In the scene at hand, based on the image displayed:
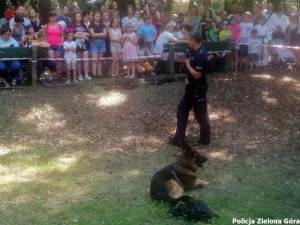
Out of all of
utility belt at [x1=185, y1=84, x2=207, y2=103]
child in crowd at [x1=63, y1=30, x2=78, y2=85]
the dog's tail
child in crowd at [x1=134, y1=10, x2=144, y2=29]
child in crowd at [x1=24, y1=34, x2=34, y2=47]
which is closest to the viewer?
the dog's tail

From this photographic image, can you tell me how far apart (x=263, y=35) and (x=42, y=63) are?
627 cm

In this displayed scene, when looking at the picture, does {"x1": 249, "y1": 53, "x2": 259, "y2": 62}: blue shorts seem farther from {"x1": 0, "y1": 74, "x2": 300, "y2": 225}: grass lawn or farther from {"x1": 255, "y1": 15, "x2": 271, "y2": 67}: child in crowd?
{"x1": 0, "y1": 74, "x2": 300, "y2": 225}: grass lawn

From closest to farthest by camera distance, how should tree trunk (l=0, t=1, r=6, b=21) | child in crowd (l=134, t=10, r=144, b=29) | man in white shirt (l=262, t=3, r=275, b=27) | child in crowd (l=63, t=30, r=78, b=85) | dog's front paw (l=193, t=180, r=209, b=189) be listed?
dog's front paw (l=193, t=180, r=209, b=189)
child in crowd (l=63, t=30, r=78, b=85)
child in crowd (l=134, t=10, r=144, b=29)
man in white shirt (l=262, t=3, r=275, b=27)
tree trunk (l=0, t=1, r=6, b=21)

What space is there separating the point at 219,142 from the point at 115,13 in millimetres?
5530

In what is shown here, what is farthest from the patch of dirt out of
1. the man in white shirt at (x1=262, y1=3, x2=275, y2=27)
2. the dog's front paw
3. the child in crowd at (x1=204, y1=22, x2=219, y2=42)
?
the man in white shirt at (x1=262, y1=3, x2=275, y2=27)

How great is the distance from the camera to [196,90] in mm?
8250

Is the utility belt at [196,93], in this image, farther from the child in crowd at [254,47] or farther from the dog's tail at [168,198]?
the child in crowd at [254,47]

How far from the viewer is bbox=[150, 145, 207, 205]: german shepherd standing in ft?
20.4

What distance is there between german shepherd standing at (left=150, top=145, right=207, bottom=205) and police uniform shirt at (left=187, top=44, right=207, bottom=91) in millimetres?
1474

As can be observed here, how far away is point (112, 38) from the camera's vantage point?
12328mm

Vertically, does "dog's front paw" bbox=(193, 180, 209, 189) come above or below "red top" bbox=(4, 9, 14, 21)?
below

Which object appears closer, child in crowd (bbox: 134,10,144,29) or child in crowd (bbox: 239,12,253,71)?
child in crowd (bbox: 134,10,144,29)

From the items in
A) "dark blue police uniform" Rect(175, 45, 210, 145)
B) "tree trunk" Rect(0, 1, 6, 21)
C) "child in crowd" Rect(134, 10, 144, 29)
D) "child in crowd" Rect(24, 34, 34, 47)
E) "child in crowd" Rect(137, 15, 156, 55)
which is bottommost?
"dark blue police uniform" Rect(175, 45, 210, 145)

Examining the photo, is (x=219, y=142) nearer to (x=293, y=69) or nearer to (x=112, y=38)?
(x=112, y=38)
